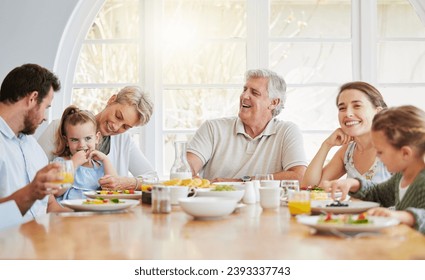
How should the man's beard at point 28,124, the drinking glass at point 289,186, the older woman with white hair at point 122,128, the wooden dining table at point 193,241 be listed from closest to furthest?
the wooden dining table at point 193,241, the drinking glass at point 289,186, the man's beard at point 28,124, the older woman with white hair at point 122,128

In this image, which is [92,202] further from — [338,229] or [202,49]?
[202,49]

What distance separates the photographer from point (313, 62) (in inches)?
180

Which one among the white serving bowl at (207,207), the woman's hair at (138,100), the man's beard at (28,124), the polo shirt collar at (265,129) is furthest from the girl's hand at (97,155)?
the white serving bowl at (207,207)

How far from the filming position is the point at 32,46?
4.43 m

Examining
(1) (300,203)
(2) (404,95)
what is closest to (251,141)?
(2) (404,95)

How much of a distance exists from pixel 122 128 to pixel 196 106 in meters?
1.12

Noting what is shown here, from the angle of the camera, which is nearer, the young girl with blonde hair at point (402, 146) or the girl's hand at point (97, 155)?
the young girl with blonde hair at point (402, 146)

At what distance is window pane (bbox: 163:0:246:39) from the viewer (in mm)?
4500

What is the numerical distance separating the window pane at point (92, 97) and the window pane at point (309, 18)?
1361 millimetres

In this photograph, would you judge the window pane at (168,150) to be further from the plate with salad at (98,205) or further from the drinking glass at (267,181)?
the plate with salad at (98,205)

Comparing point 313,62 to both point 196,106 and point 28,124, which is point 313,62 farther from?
point 28,124

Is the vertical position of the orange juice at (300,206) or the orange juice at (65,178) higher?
the orange juice at (65,178)

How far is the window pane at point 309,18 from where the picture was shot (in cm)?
455
